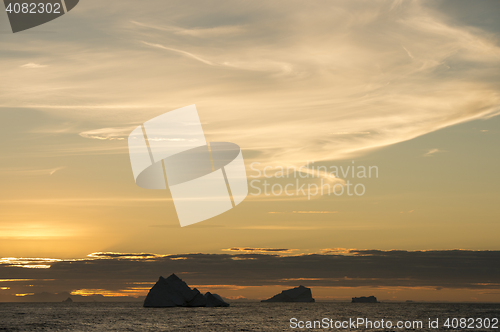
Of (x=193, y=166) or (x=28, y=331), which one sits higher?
(x=193, y=166)

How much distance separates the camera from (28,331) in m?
85.2

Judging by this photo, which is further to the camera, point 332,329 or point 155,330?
point 332,329

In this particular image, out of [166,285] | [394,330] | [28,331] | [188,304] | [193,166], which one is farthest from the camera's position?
[188,304]

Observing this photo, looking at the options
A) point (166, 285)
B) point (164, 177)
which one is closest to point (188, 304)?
point (166, 285)

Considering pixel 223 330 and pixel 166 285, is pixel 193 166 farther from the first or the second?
pixel 166 285

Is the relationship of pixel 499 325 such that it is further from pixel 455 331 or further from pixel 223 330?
pixel 223 330

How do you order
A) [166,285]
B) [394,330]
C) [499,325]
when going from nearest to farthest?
[394,330], [499,325], [166,285]

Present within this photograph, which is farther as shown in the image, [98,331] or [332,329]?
[332,329]

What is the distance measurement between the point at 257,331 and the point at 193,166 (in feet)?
175

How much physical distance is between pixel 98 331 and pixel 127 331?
19.0 ft

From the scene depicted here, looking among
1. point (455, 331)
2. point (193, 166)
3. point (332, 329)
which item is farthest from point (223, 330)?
point (193, 166)

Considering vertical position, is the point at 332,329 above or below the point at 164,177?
below

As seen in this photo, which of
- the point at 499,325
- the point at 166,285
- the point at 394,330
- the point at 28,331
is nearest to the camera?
the point at 28,331

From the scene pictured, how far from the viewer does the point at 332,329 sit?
94438 millimetres
